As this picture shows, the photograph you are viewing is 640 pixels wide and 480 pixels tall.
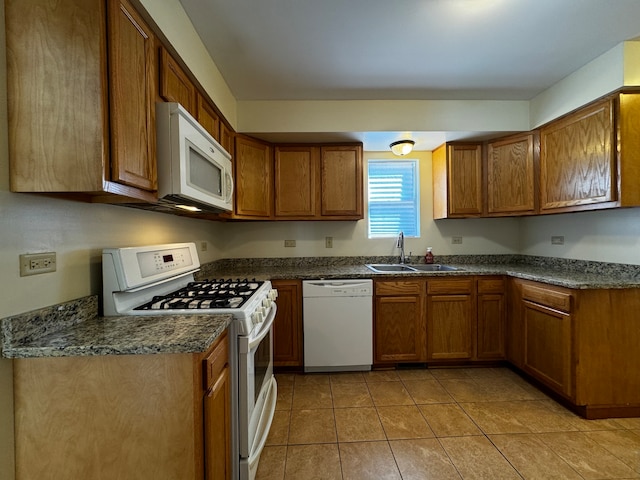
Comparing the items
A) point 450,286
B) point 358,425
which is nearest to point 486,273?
point 450,286

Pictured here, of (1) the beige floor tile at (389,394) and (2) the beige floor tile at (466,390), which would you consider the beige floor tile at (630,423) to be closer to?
(2) the beige floor tile at (466,390)

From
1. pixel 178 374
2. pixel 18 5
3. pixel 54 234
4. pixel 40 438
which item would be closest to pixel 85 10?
pixel 18 5

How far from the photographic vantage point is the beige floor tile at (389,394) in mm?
2125

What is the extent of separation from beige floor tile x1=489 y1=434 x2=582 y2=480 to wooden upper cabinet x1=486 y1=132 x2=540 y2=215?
6.05ft

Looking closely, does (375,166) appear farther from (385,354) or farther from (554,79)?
(385,354)

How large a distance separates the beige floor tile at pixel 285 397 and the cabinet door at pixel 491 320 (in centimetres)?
174

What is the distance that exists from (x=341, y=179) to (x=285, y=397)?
200 cm

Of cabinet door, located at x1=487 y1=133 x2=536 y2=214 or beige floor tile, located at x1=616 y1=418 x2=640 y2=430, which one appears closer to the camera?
beige floor tile, located at x1=616 y1=418 x2=640 y2=430

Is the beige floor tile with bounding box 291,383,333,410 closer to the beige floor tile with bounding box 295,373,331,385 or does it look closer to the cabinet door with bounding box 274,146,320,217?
the beige floor tile with bounding box 295,373,331,385

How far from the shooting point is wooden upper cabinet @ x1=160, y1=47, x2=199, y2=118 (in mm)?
1359

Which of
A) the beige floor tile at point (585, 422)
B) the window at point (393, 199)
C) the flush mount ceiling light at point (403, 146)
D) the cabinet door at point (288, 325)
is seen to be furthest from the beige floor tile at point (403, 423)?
the flush mount ceiling light at point (403, 146)

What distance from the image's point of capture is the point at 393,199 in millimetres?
3252

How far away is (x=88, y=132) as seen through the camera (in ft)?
3.16

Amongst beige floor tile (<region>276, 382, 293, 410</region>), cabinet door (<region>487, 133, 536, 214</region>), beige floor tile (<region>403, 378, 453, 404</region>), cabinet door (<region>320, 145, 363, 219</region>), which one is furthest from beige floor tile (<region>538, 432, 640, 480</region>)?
cabinet door (<region>320, 145, 363, 219</region>)
